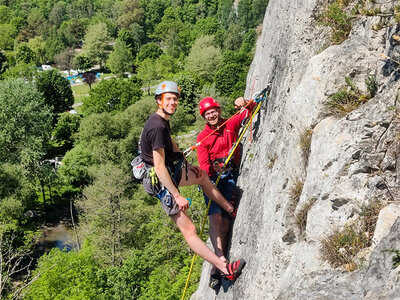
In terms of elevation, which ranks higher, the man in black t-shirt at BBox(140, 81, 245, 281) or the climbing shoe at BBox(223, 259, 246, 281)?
the man in black t-shirt at BBox(140, 81, 245, 281)

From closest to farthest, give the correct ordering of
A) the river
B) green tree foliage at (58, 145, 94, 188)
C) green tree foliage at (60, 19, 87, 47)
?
the river, green tree foliage at (58, 145, 94, 188), green tree foliage at (60, 19, 87, 47)

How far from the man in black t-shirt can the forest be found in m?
13.2

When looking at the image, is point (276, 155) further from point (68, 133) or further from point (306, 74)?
point (68, 133)

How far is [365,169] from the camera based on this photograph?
449 cm

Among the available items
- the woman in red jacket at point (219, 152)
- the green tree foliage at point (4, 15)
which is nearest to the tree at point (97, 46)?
the green tree foliage at point (4, 15)

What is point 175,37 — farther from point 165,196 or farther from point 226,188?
point 165,196

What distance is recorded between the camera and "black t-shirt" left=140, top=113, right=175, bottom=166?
619cm

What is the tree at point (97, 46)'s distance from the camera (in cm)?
10569

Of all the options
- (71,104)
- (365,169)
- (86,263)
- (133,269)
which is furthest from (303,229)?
(71,104)

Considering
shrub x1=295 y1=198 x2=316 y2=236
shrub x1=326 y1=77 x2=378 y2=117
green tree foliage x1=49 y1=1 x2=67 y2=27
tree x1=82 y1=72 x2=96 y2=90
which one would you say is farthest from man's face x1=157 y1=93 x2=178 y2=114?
green tree foliage x1=49 y1=1 x2=67 y2=27

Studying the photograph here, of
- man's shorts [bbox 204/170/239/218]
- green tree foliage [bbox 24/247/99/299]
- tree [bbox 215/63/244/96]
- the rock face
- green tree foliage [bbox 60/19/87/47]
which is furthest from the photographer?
green tree foliage [bbox 60/19/87/47]

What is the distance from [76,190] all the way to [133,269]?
81.7ft

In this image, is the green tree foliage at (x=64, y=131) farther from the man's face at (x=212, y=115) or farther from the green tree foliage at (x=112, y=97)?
the man's face at (x=212, y=115)

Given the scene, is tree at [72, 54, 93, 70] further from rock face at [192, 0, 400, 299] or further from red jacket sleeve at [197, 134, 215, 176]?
rock face at [192, 0, 400, 299]
